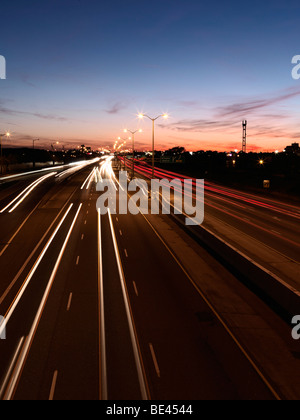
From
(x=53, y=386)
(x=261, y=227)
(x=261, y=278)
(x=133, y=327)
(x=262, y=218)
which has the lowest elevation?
(x=53, y=386)

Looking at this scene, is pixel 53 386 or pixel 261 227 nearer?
pixel 53 386

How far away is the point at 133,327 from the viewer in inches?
459

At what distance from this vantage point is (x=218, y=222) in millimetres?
30141

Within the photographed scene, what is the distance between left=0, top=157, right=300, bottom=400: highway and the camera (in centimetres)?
863

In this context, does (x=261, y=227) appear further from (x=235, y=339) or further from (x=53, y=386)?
(x=53, y=386)

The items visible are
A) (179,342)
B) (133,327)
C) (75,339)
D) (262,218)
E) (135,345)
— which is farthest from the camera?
(262,218)

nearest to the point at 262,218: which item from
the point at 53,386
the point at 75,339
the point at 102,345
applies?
the point at 102,345

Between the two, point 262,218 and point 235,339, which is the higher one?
point 262,218

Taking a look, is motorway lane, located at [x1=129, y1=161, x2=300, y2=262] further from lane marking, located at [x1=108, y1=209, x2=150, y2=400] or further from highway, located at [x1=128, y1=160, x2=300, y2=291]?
lane marking, located at [x1=108, y1=209, x2=150, y2=400]

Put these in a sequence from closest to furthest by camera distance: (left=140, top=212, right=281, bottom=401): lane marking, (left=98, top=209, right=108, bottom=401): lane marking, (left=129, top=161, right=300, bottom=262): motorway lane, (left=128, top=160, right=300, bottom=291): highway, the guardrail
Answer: (left=98, top=209, right=108, bottom=401): lane marking → (left=140, top=212, right=281, bottom=401): lane marking → the guardrail → (left=128, top=160, right=300, bottom=291): highway → (left=129, top=161, right=300, bottom=262): motorway lane

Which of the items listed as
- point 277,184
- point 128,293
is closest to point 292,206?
point 277,184

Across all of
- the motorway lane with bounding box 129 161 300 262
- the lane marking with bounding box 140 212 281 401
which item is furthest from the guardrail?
the motorway lane with bounding box 129 161 300 262
